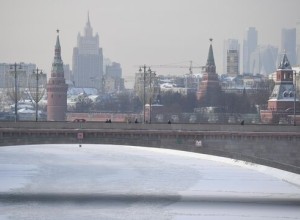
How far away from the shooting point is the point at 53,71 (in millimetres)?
164750

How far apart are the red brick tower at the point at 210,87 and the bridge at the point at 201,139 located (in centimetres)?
11908

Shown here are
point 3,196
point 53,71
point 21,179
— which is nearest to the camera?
point 3,196

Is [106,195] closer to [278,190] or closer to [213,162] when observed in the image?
[278,190]

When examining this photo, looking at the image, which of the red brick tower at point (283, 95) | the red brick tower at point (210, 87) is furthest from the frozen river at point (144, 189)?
the red brick tower at point (210, 87)

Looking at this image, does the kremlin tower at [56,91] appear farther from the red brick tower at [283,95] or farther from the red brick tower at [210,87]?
the red brick tower at [283,95]

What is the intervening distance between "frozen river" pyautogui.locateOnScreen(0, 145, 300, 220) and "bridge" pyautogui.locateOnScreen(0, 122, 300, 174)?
2317mm

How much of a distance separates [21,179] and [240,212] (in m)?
18.6

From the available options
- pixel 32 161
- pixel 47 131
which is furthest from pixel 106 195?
pixel 32 161

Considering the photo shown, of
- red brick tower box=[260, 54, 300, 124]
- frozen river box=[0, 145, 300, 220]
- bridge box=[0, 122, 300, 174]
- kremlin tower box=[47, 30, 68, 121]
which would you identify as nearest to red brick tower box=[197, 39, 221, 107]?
kremlin tower box=[47, 30, 68, 121]

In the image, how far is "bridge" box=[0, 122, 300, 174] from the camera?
5709 centimetres

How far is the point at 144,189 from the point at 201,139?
5.80 m

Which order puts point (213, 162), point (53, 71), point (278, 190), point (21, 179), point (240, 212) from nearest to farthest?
1. point (240, 212)
2. point (278, 190)
3. point (21, 179)
4. point (213, 162)
5. point (53, 71)

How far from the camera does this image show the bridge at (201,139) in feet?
187

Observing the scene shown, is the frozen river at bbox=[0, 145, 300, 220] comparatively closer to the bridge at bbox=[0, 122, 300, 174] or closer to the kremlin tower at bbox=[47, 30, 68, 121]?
the bridge at bbox=[0, 122, 300, 174]
